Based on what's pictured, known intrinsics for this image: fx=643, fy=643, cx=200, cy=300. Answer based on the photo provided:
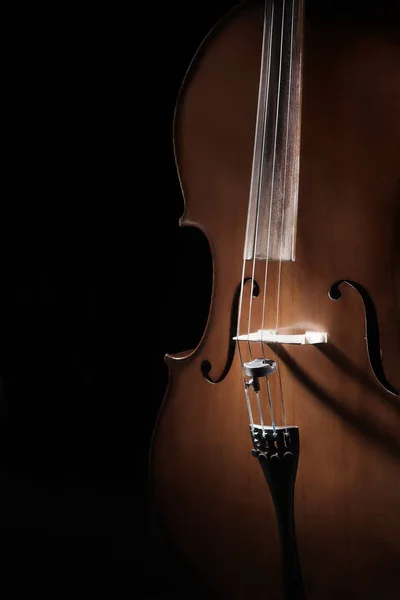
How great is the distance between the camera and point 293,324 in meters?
1.08

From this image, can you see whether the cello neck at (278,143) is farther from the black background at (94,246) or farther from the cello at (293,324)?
the black background at (94,246)

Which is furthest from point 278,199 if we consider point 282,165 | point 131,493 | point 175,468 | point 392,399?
point 131,493

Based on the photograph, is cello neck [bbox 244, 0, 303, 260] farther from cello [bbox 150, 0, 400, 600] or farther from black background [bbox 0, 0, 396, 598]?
black background [bbox 0, 0, 396, 598]

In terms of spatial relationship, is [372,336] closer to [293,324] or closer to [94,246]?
[293,324]

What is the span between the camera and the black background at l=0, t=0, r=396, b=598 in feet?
5.50

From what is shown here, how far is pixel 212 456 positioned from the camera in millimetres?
1172

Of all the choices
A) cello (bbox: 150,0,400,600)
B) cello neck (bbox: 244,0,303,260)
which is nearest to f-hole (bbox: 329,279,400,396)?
cello (bbox: 150,0,400,600)

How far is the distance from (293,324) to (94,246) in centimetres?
81

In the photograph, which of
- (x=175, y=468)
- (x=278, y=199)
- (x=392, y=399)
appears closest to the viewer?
(x=392, y=399)

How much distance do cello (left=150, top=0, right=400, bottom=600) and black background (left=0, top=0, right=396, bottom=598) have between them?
1.63 feet

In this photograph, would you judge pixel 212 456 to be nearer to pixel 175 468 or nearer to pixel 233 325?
pixel 175 468

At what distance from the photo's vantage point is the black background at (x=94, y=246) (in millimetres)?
1677

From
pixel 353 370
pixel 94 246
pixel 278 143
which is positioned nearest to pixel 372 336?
pixel 353 370

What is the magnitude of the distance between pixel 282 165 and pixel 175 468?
59 cm
